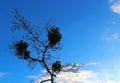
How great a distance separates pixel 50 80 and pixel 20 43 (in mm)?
4154

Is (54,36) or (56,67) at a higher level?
(54,36)

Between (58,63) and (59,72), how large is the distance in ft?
2.61

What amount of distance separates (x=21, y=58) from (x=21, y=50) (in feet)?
3.10

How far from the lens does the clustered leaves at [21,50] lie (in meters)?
69.6

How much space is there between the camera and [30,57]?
7019cm

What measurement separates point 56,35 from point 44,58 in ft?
7.42

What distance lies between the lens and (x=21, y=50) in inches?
2749

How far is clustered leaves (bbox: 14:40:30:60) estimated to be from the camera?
69.6 meters

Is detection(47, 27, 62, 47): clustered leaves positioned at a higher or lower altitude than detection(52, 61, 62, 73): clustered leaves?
higher

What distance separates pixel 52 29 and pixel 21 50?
129 inches

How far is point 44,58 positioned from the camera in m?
69.9

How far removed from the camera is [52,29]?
70.2 metres

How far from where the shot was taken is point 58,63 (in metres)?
70.2

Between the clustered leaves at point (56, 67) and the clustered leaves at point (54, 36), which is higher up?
the clustered leaves at point (54, 36)
